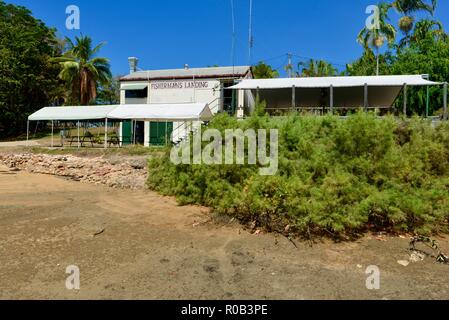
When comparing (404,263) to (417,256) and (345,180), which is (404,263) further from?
(345,180)

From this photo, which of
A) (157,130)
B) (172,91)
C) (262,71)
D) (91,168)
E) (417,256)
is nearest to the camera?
(417,256)

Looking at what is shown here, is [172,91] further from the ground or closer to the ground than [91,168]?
further from the ground

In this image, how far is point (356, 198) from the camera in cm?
589

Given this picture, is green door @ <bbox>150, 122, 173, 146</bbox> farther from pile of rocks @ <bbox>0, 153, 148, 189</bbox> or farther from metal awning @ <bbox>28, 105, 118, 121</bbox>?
pile of rocks @ <bbox>0, 153, 148, 189</bbox>

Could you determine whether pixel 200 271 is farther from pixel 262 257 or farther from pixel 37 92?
pixel 37 92

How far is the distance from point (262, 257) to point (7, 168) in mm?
14614

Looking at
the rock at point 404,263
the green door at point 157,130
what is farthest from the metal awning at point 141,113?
the rock at point 404,263

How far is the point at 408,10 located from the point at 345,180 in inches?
1202

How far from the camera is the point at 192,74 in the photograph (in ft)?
74.8

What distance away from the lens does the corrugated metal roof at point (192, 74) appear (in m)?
22.1

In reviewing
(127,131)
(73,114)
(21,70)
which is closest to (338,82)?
(127,131)

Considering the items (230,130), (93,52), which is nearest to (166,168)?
(230,130)

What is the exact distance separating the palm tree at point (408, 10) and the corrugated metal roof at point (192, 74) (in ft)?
52.8

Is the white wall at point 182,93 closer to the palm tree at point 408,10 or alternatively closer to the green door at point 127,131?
the green door at point 127,131
